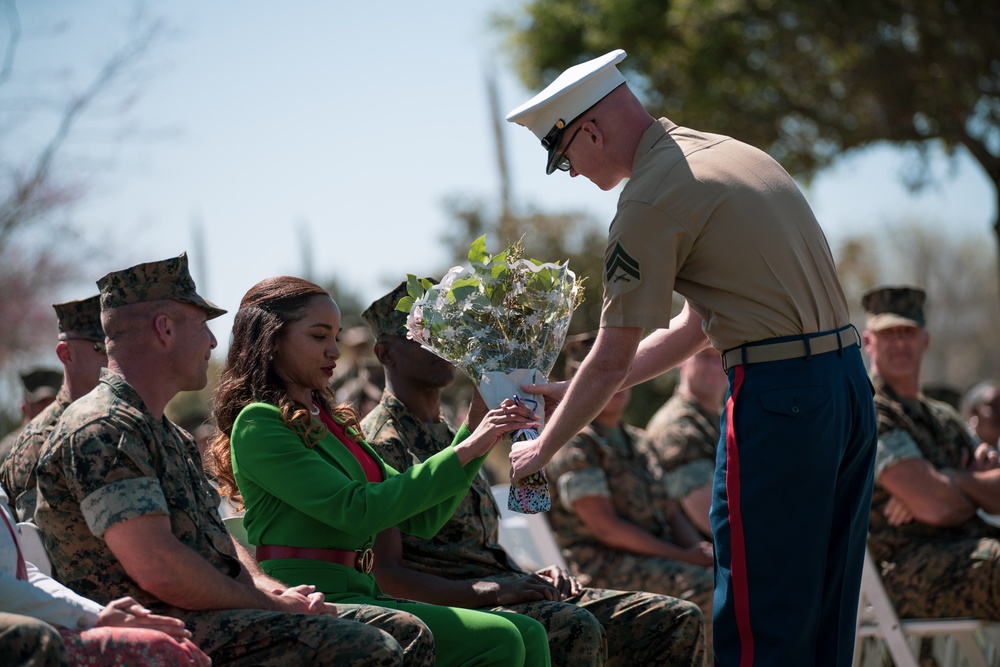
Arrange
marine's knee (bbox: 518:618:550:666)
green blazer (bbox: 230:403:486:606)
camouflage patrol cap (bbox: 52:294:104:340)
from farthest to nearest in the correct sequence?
1. camouflage patrol cap (bbox: 52:294:104:340)
2. marine's knee (bbox: 518:618:550:666)
3. green blazer (bbox: 230:403:486:606)

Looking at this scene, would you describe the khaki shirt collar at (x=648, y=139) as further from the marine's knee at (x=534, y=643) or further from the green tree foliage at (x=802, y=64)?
the green tree foliage at (x=802, y=64)

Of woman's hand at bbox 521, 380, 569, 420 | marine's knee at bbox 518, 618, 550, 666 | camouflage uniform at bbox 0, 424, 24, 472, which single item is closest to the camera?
marine's knee at bbox 518, 618, 550, 666

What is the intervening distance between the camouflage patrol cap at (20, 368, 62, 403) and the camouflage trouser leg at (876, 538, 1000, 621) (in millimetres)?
5153

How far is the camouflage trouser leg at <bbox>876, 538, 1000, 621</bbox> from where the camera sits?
5512 millimetres

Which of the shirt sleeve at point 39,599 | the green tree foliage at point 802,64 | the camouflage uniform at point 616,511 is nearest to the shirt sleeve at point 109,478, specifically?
the shirt sleeve at point 39,599

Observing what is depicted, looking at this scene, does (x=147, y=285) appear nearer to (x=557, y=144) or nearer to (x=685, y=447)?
(x=557, y=144)

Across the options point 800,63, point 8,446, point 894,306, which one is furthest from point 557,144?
point 800,63

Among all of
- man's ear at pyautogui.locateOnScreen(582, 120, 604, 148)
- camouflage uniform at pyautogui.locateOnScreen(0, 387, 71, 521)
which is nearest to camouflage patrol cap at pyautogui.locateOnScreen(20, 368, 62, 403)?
camouflage uniform at pyautogui.locateOnScreen(0, 387, 71, 521)

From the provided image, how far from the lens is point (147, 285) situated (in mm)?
3529

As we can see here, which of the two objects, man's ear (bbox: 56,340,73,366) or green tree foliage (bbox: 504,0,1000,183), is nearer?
man's ear (bbox: 56,340,73,366)

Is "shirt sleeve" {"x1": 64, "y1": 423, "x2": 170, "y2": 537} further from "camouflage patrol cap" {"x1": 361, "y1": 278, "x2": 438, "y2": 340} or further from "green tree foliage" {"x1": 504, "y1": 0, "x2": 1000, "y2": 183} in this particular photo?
"green tree foliage" {"x1": 504, "y1": 0, "x2": 1000, "y2": 183}

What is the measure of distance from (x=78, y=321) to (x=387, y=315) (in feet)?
5.49

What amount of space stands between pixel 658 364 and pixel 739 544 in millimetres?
794

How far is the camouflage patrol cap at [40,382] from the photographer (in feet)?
23.4
